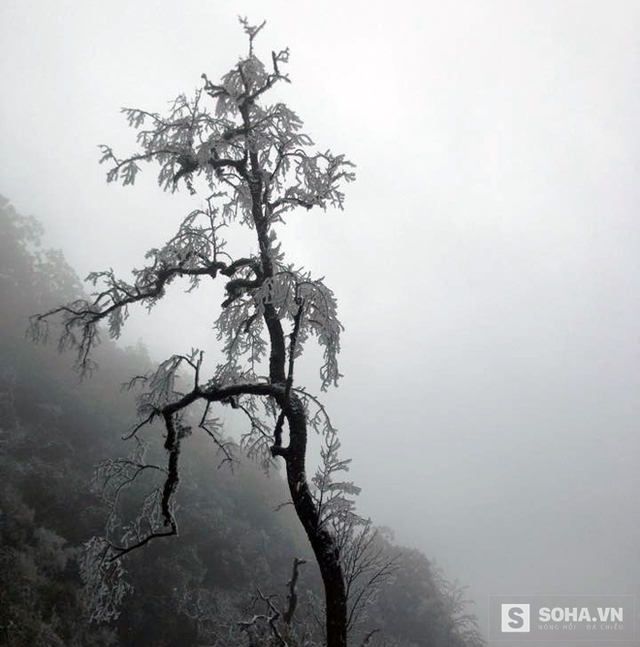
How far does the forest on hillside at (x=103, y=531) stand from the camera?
1443cm

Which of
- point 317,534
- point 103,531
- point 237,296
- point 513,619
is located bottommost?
point 513,619

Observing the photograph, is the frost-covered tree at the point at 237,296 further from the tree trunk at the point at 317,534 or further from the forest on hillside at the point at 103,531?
the forest on hillside at the point at 103,531

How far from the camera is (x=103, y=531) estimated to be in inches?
689

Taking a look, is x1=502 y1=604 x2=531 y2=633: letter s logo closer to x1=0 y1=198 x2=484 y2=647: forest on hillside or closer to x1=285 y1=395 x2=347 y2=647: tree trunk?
x1=0 y1=198 x2=484 y2=647: forest on hillside

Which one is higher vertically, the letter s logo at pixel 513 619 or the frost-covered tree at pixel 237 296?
the frost-covered tree at pixel 237 296

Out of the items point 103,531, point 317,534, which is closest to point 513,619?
point 103,531

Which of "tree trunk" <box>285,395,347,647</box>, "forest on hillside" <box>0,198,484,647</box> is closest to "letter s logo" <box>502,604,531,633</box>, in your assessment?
"forest on hillside" <box>0,198,484,647</box>

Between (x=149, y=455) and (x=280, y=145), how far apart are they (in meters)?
23.3

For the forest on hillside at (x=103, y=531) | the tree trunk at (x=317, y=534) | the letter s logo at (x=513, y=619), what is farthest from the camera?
the letter s logo at (x=513, y=619)

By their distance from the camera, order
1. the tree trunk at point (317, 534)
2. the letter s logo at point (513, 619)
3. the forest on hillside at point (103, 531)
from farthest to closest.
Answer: the letter s logo at point (513, 619), the forest on hillside at point (103, 531), the tree trunk at point (317, 534)

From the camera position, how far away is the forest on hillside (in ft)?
47.3

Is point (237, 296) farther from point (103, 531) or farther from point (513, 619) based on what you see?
point (513, 619)

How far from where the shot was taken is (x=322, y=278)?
15.2 feet

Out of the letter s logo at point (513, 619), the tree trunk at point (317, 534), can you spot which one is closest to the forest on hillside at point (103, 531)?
the letter s logo at point (513, 619)
